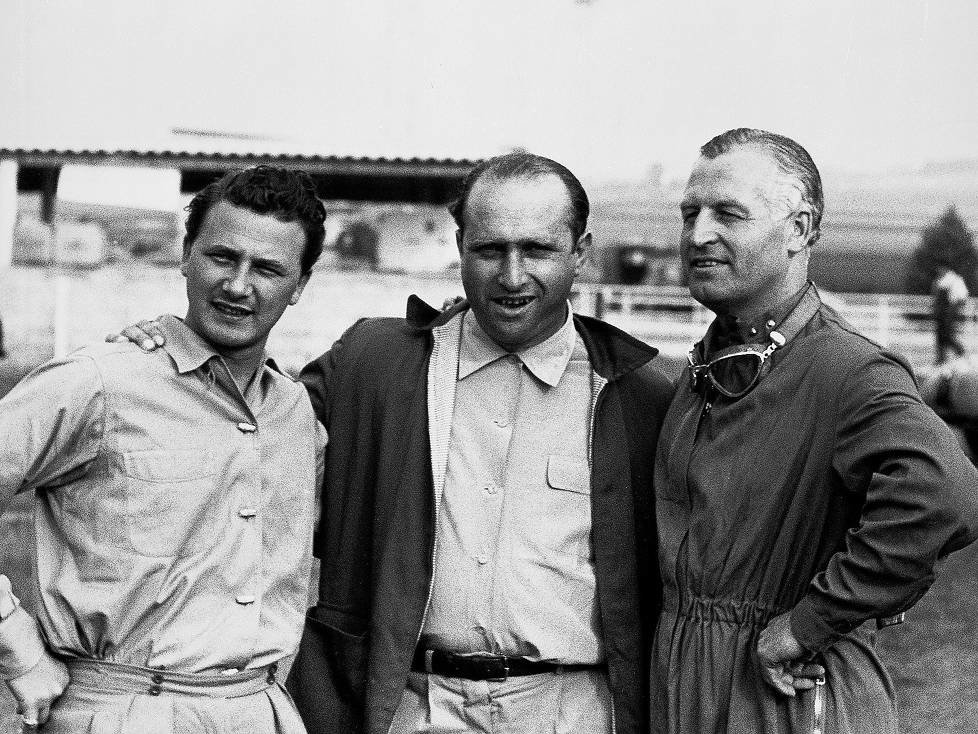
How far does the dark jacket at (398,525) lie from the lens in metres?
2.46

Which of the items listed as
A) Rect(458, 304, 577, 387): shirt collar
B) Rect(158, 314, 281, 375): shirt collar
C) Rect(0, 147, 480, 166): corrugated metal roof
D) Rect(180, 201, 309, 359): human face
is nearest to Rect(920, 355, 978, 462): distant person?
Rect(0, 147, 480, 166): corrugated metal roof

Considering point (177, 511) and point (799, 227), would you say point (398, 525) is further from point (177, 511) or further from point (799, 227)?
point (799, 227)

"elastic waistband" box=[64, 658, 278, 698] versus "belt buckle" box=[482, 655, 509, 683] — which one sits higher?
"elastic waistband" box=[64, 658, 278, 698]

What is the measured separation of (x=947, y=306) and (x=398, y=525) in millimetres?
3240

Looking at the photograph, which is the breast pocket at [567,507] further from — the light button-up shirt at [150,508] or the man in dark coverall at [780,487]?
the light button-up shirt at [150,508]

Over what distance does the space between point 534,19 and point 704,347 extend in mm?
2972

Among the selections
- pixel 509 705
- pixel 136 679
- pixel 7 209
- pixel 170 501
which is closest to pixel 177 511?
pixel 170 501

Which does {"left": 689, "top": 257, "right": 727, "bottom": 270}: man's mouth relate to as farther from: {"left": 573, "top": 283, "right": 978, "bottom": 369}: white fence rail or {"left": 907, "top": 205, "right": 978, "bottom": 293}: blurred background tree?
{"left": 907, "top": 205, "right": 978, "bottom": 293}: blurred background tree

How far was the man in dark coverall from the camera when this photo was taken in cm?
197

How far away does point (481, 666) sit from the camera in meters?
2.42

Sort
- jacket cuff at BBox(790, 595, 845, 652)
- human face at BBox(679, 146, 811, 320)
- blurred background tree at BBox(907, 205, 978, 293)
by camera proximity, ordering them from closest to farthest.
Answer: jacket cuff at BBox(790, 595, 845, 652) < human face at BBox(679, 146, 811, 320) < blurred background tree at BBox(907, 205, 978, 293)

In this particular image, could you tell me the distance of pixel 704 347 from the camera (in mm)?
2402

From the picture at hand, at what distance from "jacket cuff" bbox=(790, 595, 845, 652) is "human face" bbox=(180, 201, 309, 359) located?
1.11 m

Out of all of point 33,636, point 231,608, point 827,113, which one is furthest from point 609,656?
point 827,113
